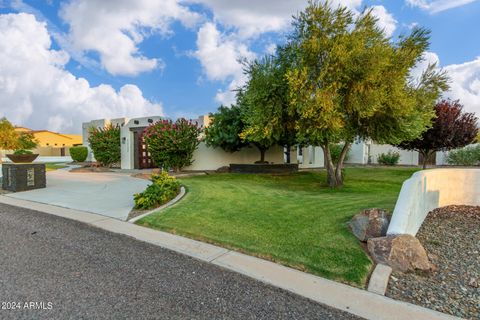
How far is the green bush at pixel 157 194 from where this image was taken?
243 inches

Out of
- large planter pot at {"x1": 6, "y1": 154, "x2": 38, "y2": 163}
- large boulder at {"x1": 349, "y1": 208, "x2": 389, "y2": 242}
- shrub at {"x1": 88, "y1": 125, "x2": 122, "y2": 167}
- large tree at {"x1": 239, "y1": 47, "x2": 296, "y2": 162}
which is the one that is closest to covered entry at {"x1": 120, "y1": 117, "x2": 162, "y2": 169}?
shrub at {"x1": 88, "y1": 125, "x2": 122, "y2": 167}

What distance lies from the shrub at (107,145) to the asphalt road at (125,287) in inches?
523

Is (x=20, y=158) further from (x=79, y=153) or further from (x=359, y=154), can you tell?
(x=359, y=154)

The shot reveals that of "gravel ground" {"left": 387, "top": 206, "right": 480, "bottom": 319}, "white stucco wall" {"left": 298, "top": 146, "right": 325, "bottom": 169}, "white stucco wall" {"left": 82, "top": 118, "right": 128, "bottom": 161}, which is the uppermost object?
"white stucco wall" {"left": 82, "top": 118, "right": 128, "bottom": 161}

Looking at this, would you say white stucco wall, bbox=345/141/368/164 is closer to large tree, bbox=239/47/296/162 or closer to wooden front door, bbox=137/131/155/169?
large tree, bbox=239/47/296/162

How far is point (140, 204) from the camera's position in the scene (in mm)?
6176

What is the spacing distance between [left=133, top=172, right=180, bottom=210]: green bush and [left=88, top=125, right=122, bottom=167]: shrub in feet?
36.1

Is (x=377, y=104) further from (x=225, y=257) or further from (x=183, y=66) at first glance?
(x=183, y=66)

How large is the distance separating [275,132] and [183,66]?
9258 mm

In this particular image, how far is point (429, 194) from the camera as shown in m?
5.77

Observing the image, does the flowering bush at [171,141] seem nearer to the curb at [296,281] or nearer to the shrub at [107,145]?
the shrub at [107,145]

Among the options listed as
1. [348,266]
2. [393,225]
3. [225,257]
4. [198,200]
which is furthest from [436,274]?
[198,200]

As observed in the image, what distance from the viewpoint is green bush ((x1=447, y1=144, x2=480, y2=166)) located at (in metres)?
17.0

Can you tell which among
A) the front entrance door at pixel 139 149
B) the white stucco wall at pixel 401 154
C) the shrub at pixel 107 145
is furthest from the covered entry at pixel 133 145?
the white stucco wall at pixel 401 154
